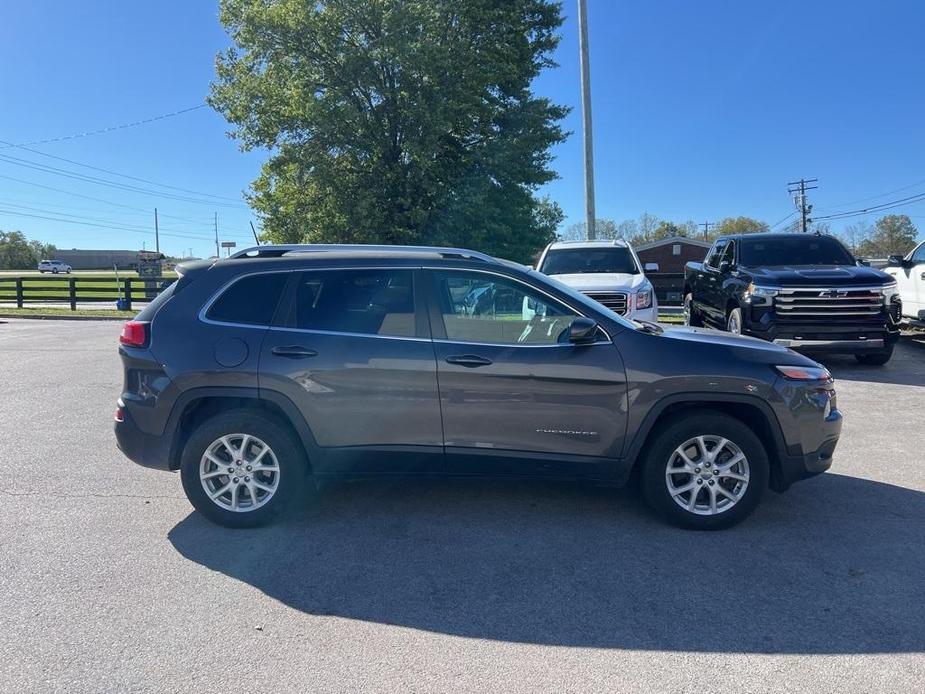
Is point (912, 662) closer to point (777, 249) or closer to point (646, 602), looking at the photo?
point (646, 602)

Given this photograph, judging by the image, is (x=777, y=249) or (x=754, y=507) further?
(x=777, y=249)

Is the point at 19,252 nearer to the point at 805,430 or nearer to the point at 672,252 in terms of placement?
the point at 672,252

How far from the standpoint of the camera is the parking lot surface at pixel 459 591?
274 centimetres

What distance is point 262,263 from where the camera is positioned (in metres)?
4.35

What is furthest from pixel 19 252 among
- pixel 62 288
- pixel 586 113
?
pixel 586 113

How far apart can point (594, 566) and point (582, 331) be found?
4.54 feet

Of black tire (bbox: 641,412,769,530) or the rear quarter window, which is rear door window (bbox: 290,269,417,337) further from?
black tire (bbox: 641,412,769,530)

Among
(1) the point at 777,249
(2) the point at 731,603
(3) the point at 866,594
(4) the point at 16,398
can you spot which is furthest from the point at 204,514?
(1) the point at 777,249

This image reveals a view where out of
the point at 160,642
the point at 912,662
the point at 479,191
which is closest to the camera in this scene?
the point at 912,662

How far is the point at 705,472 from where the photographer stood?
406 centimetres

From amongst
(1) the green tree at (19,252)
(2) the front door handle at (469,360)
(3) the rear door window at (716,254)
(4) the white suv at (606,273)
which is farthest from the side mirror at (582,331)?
(1) the green tree at (19,252)

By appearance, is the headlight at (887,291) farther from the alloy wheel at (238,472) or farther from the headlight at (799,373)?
the alloy wheel at (238,472)

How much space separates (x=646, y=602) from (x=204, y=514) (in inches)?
110

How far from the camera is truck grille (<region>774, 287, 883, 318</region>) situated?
9.13 m
